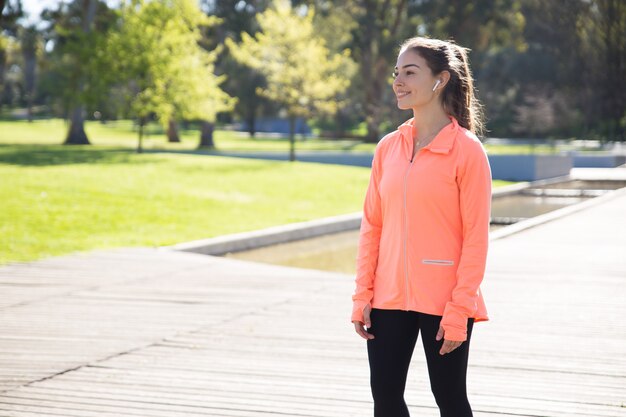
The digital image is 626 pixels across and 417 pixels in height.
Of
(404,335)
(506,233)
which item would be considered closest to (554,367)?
(404,335)

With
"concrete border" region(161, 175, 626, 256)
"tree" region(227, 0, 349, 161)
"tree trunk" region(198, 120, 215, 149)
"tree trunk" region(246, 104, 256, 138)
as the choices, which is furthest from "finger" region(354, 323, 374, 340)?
"tree trunk" region(246, 104, 256, 138)

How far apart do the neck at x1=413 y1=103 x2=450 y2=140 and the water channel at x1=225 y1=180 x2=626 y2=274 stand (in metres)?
8.76

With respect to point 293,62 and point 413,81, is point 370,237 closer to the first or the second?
point 413,81

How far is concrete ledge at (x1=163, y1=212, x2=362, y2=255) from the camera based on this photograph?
42.7 feet

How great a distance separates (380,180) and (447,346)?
707 mm

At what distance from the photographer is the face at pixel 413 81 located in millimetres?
3330

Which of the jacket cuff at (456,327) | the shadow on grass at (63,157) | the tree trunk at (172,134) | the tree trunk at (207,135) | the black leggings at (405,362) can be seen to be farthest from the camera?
the tree trunk at (172,134)

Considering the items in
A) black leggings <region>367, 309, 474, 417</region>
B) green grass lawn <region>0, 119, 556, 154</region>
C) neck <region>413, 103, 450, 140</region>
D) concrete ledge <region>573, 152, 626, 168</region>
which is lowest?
green grass lawn <region>0, 119, 556, 154</region>

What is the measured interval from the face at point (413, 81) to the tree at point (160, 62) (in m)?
32.8

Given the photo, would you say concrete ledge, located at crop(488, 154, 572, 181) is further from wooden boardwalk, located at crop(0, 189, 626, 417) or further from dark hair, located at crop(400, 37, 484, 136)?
dark hair, located at crop(400, 37, 484, 136)

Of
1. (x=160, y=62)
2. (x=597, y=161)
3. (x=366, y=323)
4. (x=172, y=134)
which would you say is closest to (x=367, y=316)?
(x=366, y=323)

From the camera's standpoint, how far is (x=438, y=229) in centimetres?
328

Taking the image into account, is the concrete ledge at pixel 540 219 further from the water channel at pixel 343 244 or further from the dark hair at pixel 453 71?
the dark hair at pixel 453 71

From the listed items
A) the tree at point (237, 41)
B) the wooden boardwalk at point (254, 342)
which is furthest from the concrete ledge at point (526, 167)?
the wooden boardwalk at point (254, 342)
